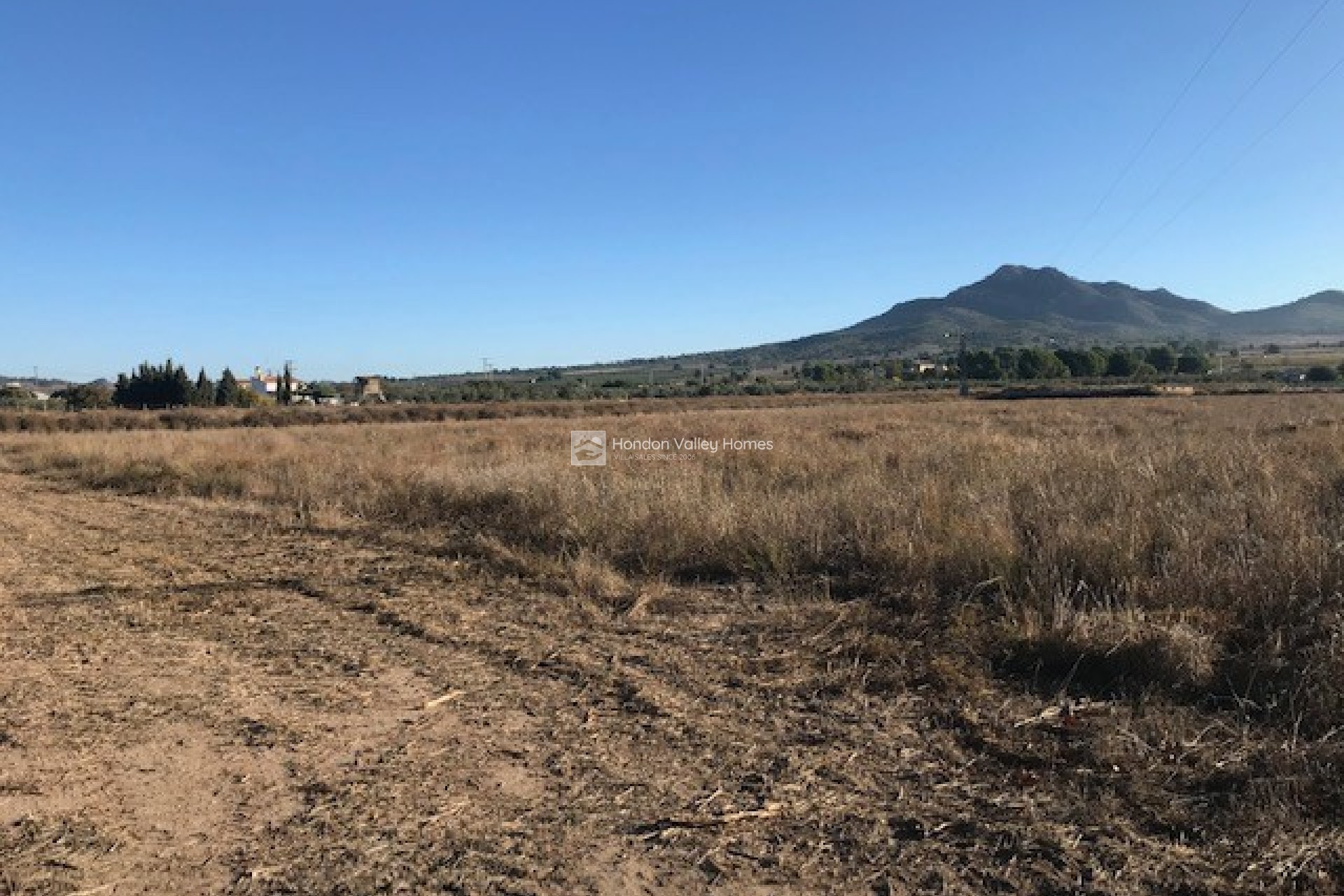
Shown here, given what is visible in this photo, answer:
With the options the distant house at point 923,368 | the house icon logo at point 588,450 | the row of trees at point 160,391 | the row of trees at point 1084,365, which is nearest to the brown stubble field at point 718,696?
the house icon logo at point 588,450

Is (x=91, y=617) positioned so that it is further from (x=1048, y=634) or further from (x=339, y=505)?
(x=1048, y=634)

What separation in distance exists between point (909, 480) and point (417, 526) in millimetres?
5734

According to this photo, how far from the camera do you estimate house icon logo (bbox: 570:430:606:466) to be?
1397cm

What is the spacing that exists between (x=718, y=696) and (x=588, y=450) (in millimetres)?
13481

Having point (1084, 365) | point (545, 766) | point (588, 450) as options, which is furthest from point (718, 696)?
point (1084, 365)

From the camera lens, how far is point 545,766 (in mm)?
3434

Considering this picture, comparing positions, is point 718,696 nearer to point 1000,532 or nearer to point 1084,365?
point 1000,532

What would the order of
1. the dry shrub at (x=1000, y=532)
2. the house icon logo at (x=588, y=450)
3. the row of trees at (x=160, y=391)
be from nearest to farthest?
the dry shrub at (x=1000, y=532)
the house icon logo at (x=588, y=450)
the row of trees at (x=160, y=391)

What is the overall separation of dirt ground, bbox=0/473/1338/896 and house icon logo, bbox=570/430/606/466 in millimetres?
8035

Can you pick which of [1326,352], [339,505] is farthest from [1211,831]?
[1326,352]

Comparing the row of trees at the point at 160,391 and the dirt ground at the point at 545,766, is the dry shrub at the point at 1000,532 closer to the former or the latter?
the dirt ground at the point at 545,766

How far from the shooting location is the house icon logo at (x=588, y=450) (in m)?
14.0

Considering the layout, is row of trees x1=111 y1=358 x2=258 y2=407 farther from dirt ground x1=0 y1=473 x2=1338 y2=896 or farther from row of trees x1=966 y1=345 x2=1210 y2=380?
row of trees x1=966 y1=345 x2=1210 y2=380

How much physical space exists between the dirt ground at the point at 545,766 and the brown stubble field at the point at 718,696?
2 cm
